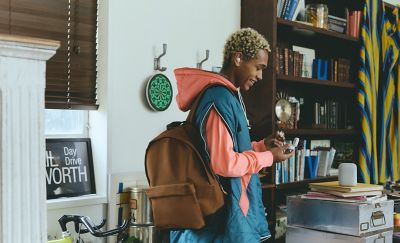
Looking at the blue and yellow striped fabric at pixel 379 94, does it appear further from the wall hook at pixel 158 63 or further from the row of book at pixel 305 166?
the wall hook at pixel 158 63

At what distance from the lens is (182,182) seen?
5.74ft

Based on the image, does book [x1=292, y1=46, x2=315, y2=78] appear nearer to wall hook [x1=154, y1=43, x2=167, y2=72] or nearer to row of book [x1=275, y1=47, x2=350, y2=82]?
row of book [x1=275, y1=47, x2=350, y2=82]

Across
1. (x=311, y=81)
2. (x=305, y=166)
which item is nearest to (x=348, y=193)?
(x=305, y=166)

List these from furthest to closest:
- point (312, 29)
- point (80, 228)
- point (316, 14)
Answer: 1. point (316, 14)
2. point (312, 29)
3. point (80, 228)

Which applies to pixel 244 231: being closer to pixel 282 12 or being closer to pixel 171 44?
pixel 171 44

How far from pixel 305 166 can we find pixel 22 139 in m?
2.54

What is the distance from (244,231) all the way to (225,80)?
0.55 meters

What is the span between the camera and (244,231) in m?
1.76

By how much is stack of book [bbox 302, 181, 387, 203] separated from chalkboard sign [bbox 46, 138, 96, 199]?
44.7 inches

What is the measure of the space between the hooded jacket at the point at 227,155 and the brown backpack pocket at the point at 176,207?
3.3 inches

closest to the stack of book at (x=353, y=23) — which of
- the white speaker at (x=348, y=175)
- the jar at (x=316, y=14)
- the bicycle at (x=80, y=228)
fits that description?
the jar at (x=316, y=14)

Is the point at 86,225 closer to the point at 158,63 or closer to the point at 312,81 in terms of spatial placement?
the point at 158,63

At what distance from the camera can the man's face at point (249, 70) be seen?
6.44ft

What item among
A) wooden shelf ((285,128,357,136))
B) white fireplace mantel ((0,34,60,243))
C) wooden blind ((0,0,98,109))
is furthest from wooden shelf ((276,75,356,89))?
white fireplace mantel ((0,34,60,243))
